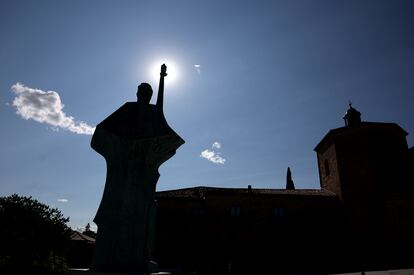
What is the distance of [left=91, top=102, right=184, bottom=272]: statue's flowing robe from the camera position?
3842mm

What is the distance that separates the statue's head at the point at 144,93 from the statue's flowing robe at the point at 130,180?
0.22 metres

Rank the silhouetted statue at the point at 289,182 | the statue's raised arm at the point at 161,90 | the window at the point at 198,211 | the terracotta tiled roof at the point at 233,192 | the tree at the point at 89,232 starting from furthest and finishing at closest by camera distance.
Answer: the tree at the point at 89,232 → the silhouetted statue at the point at 289,182 → the terracotta tiled roof at the point at 233,192 → the window at the point at 198,211 → the statue's raised arm at the point at 161,90

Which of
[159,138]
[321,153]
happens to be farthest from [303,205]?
[159,138]

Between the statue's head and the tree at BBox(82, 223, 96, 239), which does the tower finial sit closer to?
the statue's head

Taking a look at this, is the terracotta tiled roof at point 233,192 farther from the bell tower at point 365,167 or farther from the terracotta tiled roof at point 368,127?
the terracotta tiled roof at point 368,127

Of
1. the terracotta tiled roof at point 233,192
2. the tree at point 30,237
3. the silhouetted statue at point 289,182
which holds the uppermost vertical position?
the silhouetted statue at point 289,182

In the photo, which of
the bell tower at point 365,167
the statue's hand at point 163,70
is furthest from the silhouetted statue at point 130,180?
the bell tower at point 365,167

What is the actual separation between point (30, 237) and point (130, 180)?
Answer: 66.8 ft

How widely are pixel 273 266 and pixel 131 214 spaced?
2102cm

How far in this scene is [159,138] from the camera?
4270 mm

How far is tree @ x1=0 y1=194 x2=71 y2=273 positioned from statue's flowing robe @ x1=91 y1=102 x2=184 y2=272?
15.7 metres

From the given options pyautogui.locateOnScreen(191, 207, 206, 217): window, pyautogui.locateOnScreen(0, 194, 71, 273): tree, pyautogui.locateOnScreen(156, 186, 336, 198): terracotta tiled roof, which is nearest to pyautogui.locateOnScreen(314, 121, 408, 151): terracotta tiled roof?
pyautogui.locateOnScreen(156, 186, 336, 198): terracotta tiled roof

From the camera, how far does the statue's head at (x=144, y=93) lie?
16.2 feet

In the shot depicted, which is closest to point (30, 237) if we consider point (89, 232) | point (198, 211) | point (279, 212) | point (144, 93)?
point (198, 211)
